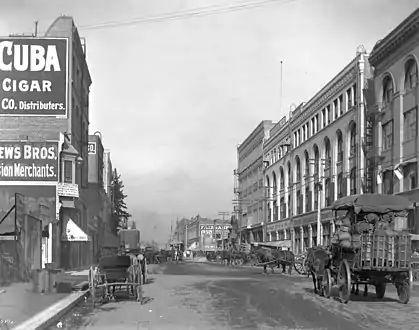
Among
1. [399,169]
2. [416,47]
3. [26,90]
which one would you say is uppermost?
[416,47]

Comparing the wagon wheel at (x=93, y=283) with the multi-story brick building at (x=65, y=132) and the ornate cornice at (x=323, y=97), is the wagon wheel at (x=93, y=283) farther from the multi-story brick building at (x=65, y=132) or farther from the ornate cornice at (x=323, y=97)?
the ornate cornice at (x=323, y=97)

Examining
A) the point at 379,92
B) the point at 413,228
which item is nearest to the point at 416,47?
the point at 379,92

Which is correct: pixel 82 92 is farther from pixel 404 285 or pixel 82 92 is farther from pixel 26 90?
pixel 404 285

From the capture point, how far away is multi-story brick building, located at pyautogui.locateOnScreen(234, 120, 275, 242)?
318 ft

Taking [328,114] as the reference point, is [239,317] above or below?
below

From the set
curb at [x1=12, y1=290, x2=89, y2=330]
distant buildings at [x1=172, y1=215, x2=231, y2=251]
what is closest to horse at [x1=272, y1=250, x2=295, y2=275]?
curb at [x1=12, y1=290, x2=89, y2=330]

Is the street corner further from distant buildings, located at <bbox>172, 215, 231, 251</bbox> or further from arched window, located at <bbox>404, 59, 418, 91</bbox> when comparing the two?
distant buildings, located at <bbox>172, 215, 231, 251</bbox>

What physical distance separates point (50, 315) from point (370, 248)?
8.92 metres

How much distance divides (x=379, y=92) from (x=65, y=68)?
24.2 m

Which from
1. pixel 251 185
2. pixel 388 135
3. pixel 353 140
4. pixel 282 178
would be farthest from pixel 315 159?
pixel 251 185

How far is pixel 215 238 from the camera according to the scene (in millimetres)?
147250

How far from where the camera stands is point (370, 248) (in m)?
18.0

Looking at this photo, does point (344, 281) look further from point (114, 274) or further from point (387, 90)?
point (387, 90)

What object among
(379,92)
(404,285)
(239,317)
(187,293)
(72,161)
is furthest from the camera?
(379,92)
